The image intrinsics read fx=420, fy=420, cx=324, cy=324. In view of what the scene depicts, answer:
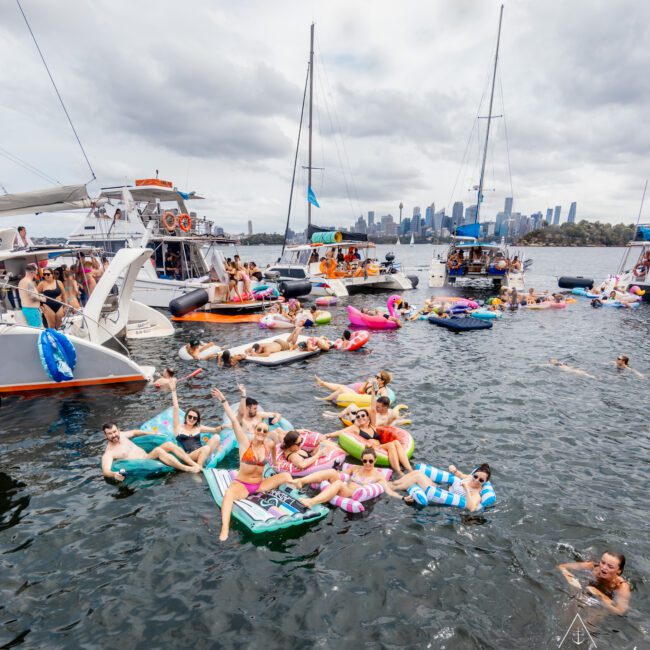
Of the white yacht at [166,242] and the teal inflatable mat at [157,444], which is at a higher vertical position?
the white yacht at [166,242]

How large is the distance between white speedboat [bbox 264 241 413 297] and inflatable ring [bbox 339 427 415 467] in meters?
20.1

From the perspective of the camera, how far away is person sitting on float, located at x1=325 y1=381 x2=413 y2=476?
7.79 m

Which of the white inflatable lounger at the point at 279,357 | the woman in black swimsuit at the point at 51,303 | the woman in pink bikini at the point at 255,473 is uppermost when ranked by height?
the woman in black swimsuit at the point at 51,303

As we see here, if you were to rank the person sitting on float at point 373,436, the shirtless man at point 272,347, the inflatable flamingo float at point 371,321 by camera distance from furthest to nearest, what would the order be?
1. the inflatable flamingo float at point 371,321
2. the shirtless man at point 272,347
3. the person sitting on float at point 373,436

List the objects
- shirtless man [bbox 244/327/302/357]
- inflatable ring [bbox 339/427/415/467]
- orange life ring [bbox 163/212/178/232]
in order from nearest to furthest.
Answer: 1. inflatable ring [bbox 339/427/415/467]
2. shirtless man [bbox 244/327/302/357]
3. orange life ring [bbox 163/212/178/232]

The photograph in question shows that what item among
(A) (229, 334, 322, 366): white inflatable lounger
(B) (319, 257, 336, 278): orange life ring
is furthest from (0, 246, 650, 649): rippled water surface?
(B) (319, 257, 336, 278): orange life ring

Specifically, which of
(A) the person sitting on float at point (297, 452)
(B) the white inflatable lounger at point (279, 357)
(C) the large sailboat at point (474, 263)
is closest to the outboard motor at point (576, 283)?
(C) the large sailboat at point (474, 263)

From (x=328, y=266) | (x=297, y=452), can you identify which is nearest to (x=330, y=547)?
(x=297, y=452)

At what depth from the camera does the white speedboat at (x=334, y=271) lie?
2889 cm

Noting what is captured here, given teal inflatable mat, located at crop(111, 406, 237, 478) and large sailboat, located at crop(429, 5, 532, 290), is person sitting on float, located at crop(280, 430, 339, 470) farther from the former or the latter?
large sailboat, located at crop(429, 5, 532, 290)

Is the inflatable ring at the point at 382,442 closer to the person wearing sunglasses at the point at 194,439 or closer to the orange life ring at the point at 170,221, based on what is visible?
the person wearing sunglasses at the point at 194,439

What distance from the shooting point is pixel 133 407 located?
10.2 meters

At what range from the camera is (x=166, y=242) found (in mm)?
22359

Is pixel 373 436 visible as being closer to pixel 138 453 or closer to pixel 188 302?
pixel 138 453
